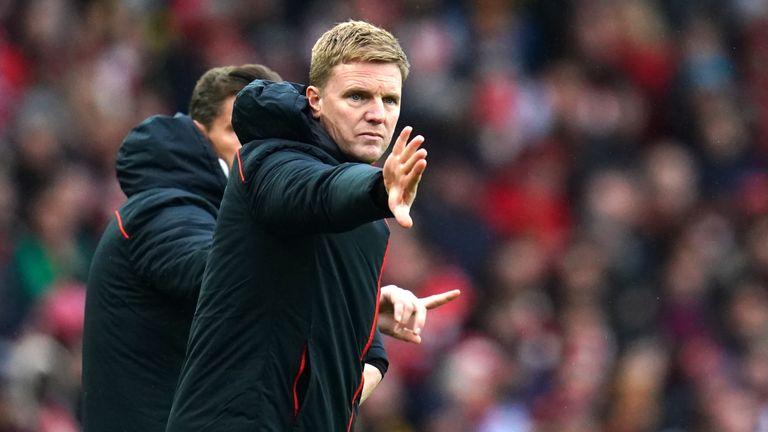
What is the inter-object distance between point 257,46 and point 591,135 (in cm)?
269

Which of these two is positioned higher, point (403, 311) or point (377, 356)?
point (403, 311)

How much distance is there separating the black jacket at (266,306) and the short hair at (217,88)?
1.09m

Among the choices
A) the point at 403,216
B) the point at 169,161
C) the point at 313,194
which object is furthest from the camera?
the point at 169,161

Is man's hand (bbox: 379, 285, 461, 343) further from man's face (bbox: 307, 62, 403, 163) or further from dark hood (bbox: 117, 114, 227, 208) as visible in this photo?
dark hood (bbox: 117, 114, 227, 208)

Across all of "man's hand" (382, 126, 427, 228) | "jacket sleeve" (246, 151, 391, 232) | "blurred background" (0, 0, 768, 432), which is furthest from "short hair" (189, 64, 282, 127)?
"blurred background" (0, 0, 768, 432)

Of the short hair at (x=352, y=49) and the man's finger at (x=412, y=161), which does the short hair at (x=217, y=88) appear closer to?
the short hair at (x=352, y=49)

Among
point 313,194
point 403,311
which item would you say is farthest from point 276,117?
point 403,311

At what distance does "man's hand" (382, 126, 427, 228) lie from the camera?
11.1 feet

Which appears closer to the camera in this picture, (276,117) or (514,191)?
(276,117)

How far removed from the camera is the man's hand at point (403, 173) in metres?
3.40

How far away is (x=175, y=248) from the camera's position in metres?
4.42

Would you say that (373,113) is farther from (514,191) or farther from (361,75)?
(514,191)

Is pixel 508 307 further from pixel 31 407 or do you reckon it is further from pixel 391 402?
pixel 31 407

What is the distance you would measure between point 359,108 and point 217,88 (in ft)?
3.76
